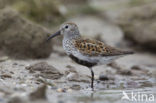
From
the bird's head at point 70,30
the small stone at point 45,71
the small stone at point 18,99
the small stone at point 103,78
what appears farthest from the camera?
the small stone at point 103,78

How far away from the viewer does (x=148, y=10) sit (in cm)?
1416

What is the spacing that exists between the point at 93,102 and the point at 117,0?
15237mm

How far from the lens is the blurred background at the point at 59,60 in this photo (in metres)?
7.76

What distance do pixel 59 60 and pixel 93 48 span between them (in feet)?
7.73

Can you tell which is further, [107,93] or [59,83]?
[59,83]

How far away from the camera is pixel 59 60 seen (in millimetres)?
11000

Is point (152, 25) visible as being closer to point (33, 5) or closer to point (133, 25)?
point (133, 25)

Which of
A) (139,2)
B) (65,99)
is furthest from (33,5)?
(65,99)

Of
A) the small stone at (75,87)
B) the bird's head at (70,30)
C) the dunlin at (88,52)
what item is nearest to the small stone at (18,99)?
the small stone at (75,87)

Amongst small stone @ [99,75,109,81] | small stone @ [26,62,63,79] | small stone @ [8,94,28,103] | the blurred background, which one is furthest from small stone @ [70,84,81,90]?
small stone @ [8,94,28,103]

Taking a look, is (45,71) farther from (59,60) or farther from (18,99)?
(18,99)

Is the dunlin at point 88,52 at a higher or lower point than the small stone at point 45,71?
higher

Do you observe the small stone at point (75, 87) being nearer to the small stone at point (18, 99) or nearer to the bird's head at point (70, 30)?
the bird's head at point (70, 30)

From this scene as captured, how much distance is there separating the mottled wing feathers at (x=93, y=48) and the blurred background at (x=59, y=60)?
749 mm
